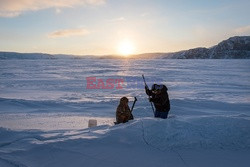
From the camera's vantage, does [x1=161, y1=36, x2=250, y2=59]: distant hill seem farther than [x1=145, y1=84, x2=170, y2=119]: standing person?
Yes

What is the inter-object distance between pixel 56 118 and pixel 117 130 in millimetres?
6016

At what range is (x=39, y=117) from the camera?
10.9 meters

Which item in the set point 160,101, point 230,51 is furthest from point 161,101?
point 230,51

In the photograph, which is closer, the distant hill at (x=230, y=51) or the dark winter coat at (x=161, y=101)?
the dark winter coat at (x=161, y=101)

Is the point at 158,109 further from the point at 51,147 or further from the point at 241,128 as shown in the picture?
the point at 51,147

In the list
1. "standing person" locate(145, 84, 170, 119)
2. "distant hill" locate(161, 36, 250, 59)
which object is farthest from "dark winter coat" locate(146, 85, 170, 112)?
"distant hill" locate(161, 36, 250, 59)

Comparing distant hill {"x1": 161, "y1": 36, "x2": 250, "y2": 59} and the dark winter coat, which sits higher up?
distant hill {"x1": 161, "y1": 36, "x2": 250, "y2": 59}

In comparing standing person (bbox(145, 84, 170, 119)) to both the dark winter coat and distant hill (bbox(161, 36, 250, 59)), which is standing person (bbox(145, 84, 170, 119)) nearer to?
the dark winter coat

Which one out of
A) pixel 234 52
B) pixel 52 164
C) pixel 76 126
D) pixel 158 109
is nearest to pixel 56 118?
pixel 76 126

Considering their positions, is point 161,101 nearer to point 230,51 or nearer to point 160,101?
point 160,101

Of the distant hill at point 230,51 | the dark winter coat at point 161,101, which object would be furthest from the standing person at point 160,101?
the distant hill at point 230,51

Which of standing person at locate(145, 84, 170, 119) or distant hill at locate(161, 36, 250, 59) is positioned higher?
distant hill at locate(161, 36, 250, 59)

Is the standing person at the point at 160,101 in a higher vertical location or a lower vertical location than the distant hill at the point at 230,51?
lower

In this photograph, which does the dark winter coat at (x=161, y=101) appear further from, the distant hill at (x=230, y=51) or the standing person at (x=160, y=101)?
the distant hill at (x=230, y=51)
